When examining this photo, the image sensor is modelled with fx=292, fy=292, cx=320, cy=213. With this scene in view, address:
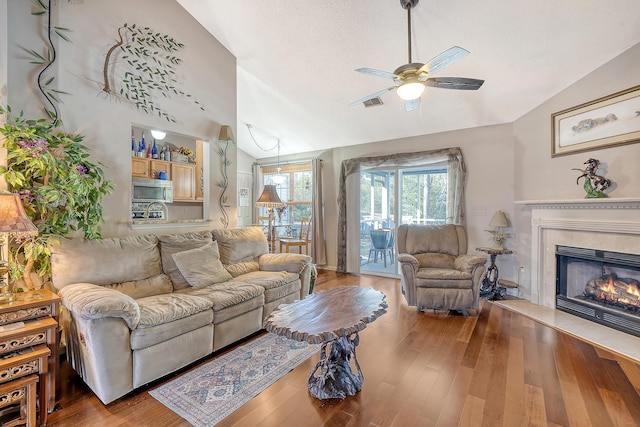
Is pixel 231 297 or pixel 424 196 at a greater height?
pixel 424 196

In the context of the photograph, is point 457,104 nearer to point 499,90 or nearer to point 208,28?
point 499,90

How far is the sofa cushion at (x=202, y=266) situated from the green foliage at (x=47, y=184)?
70 centimetres

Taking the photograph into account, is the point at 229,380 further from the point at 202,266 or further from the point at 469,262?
the point at 469,262

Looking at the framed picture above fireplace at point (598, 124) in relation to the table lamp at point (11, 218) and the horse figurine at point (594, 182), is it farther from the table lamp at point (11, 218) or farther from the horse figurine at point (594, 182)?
the table lamp at point (11, 218)

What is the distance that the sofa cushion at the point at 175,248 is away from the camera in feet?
9.22

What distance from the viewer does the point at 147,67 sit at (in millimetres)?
3029

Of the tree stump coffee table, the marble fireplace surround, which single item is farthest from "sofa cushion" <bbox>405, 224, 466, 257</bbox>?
the tree stump coffee table

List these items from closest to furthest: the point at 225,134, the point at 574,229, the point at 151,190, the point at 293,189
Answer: the point at 574,229
the point at 225,134
the point at 151,190
the point at 293,189

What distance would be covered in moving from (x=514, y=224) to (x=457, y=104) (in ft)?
6.07

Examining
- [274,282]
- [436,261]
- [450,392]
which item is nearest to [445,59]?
[450,392]

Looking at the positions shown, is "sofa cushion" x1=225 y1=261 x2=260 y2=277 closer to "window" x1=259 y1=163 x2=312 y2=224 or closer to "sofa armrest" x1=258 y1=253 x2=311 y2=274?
"sofa armrest" x1=258 y1=253 x2=311 y2=274

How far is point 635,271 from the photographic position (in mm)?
2941

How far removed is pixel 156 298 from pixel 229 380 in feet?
2.91

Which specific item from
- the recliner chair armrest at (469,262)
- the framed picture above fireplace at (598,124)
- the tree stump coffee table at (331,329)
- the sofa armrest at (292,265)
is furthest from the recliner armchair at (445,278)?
the framed picture above fireplace at (598,124)
